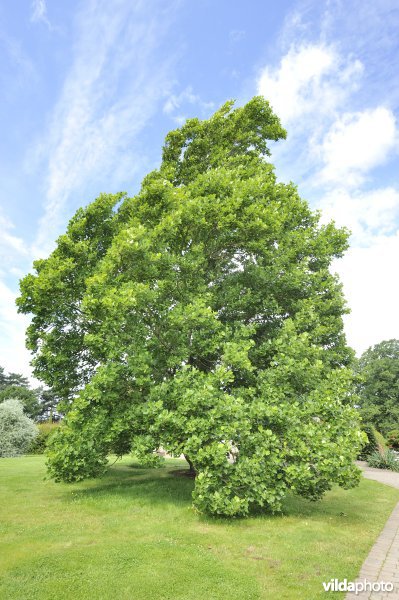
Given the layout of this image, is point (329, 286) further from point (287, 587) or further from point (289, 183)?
point (287, 587)

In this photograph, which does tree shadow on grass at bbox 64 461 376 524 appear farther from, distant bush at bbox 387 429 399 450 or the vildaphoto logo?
distant bush at bbox 387 429 399 450

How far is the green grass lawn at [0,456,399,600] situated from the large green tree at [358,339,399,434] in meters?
43.7

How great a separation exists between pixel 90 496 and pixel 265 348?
8511 mm

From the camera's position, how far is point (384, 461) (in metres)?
28.7

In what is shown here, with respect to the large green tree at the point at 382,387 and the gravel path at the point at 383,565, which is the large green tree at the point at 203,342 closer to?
the gravel path at the point at 383,565

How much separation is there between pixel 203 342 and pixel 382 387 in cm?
5584

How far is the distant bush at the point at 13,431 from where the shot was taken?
3344 cm

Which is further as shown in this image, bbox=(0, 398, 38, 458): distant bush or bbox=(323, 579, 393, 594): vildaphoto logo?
bbox=(0, 398, 38, 458): distant bush

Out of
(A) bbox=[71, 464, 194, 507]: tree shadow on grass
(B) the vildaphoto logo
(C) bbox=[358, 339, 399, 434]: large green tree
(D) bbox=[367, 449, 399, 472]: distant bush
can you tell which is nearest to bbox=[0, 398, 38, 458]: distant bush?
(A) bbox=[71, 464, 194, 507]: tree shadow on grass

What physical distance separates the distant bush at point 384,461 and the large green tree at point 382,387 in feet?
76.0

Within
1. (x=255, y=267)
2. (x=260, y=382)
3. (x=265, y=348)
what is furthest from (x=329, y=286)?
(x=260, y=382)

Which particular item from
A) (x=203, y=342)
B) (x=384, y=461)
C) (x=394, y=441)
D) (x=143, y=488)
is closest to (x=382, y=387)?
(x=394, y=441)

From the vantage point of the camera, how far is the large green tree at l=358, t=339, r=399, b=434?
53719mm

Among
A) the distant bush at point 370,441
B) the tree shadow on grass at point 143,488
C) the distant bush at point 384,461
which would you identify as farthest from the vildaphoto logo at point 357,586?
the distant bush at point 370,441
